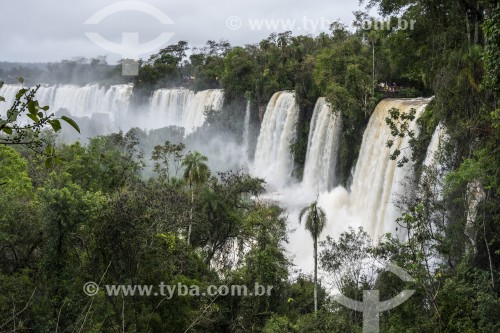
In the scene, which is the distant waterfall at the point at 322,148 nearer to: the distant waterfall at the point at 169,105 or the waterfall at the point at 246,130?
the waterfall at the point at 246,130

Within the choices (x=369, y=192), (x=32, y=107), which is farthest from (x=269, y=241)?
(x=32, y=107)

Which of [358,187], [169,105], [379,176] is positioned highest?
[169,105]

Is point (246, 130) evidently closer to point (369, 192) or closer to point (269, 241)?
point (369, 192)

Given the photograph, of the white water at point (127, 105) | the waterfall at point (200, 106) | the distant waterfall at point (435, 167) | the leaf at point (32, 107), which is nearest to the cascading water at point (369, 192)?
the distant waterfall at point (435, 167)

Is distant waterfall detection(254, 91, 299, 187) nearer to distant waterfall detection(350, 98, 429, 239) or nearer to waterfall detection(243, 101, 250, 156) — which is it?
waterfall detection(243, 101, 250, 156)

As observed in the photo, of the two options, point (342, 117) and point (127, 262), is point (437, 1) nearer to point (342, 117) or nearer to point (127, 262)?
point (127, 262)

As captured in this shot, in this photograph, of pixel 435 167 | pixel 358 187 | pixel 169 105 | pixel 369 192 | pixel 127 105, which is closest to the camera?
pixel 435 167

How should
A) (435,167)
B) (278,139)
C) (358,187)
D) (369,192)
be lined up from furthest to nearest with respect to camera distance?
(278,139) < (358,187) < (369,192) < (435,167)
